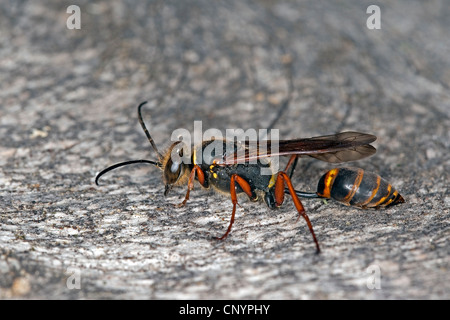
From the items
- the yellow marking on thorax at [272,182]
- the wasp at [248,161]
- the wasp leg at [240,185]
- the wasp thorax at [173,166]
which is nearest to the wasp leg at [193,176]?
the wasp at [248,161]

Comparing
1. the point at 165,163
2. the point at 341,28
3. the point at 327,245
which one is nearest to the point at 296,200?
the point at 327,245

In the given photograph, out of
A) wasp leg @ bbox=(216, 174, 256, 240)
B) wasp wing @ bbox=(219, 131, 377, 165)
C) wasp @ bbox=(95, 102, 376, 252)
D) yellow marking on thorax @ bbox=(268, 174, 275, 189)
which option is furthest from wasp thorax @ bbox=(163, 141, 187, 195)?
yellow marking on thorax @ bbox=(268, 174, 275, 189)

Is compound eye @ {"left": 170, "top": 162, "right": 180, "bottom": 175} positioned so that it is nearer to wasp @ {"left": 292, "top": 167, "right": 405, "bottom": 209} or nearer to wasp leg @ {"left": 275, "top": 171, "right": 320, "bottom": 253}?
wasp leg @ {"left": 275, "top": 171, "right": 320, "bottom": 253}

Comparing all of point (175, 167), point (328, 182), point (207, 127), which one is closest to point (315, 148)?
point (328, 182)

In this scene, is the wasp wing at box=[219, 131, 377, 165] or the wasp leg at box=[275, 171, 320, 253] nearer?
the wasp leg at box=[275, 171, 320, 253]

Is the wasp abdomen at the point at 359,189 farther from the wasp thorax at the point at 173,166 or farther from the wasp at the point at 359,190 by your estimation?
the wasp thorax at the point at 173,166

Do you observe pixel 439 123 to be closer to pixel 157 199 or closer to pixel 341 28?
pixel 341 28

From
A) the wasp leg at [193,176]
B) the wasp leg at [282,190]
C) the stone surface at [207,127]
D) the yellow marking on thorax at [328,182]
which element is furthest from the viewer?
the wasp leg at [193,176]

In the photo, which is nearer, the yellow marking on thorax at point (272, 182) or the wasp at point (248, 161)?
the wasp at point (248, 161)
